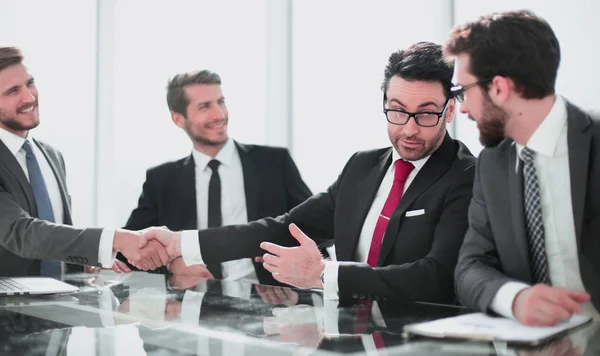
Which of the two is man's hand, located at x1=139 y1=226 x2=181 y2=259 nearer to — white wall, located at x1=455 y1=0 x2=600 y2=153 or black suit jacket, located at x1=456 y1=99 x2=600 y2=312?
black suit jacket, located at x1=456 y1=99 x2=600 y2=312

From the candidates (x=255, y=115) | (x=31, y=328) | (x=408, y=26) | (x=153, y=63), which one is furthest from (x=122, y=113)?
(x=31, y=328)

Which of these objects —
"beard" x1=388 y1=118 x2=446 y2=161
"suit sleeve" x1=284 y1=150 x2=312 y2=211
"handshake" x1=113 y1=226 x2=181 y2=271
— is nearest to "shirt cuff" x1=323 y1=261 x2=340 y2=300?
"beard" x1=388 y1=118 x2=446 y2=161

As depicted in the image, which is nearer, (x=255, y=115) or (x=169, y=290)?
(x=169, y=290)

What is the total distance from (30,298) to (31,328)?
23.6 inches

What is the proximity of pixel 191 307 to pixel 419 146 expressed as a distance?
1015 mm

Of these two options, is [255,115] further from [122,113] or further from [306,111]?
[122,113]

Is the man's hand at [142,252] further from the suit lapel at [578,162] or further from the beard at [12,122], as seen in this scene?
the suit lapel at [578,162]

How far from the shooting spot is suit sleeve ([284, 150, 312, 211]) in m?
4.00

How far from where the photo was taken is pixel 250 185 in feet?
13.2

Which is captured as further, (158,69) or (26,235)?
(158,69)

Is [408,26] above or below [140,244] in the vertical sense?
above

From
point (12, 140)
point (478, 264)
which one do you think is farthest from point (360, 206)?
point (12, 140)

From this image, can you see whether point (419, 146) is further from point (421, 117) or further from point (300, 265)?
point (300, 265)

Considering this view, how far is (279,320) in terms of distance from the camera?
178cm
